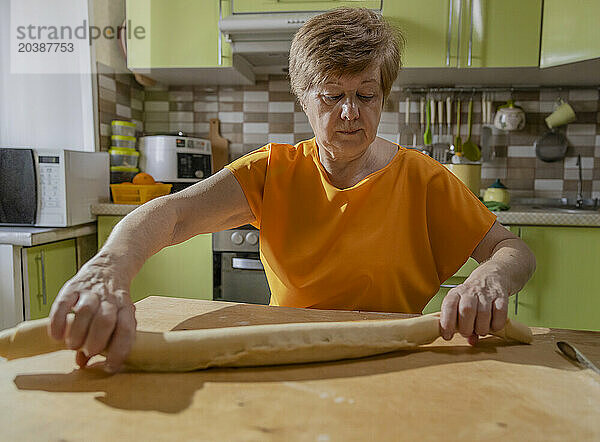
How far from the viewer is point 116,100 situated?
236 centimetres

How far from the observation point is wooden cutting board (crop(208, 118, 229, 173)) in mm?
2535

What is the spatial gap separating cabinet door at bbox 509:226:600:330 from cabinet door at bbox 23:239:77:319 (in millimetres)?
1733

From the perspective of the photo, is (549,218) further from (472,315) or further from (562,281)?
(472,315)

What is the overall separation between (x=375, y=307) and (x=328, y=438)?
55 cm

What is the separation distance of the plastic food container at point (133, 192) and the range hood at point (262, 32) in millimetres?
713

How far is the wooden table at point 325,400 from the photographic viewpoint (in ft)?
1.45

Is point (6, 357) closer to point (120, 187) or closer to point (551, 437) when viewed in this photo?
point (551, 437)

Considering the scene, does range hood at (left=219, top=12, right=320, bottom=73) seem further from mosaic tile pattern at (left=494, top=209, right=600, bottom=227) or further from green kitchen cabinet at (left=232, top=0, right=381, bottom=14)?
mosaic tile pattern at (left=494, top=209, right=600, bottom=227)

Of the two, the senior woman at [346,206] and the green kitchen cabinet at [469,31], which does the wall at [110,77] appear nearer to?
the green kitchen cabinet at [469,31]

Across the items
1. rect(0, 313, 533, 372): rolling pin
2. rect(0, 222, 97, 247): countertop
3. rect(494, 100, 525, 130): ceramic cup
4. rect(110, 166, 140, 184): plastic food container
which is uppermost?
rect(494, 100, 525, 130): ceramic cup

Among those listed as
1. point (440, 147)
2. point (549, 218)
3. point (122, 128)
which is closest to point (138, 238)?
point (549, 218)

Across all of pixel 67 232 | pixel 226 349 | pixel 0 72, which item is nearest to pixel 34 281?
pixel 67 232

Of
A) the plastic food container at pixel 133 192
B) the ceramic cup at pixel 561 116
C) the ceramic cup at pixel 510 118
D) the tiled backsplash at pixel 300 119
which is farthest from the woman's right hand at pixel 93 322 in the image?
the ceramic cup at pixel 561 116

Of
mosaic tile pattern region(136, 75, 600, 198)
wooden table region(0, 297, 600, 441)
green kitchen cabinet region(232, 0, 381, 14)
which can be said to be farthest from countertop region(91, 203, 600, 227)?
wooden table region(0, 297, 600, 441)
